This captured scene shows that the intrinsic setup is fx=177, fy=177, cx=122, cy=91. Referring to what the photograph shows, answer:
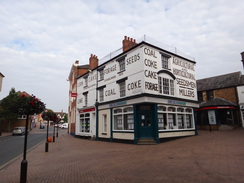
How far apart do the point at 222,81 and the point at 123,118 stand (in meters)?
19.8

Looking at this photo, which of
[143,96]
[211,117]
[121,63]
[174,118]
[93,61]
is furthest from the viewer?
[93,61]

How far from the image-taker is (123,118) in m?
16.7

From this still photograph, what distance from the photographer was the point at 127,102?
52.3 ft

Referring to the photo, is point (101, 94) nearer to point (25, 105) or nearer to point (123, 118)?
point (123, 118)

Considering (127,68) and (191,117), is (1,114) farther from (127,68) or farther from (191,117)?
(191,117)

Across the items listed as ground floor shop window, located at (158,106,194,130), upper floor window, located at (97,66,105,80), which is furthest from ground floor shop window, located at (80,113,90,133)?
ground floor shop window, located at (158,106,194,130)

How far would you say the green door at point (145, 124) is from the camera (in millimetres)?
Result: 14898

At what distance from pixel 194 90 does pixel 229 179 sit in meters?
15.4

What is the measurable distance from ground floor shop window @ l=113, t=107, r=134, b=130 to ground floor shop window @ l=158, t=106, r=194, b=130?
2.56 meters

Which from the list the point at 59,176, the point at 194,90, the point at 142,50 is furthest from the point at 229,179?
the point at 194,90

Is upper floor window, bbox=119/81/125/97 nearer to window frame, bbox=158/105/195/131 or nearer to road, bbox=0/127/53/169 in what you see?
window frame, bbox=158/105/195/131

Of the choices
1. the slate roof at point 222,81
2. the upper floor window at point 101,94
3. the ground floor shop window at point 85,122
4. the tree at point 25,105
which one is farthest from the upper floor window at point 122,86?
the slate roof at point 222,81

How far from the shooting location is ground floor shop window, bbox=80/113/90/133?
22.6 meters

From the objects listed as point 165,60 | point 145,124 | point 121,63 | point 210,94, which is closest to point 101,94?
point 121,63
